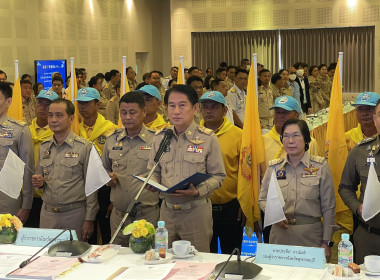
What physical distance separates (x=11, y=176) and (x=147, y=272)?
1430 mm

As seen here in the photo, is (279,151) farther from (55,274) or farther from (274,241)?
(55,274)

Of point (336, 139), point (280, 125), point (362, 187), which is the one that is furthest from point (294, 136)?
point (336, 139)

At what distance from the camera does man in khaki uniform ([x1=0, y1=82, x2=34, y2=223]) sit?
4590 mm

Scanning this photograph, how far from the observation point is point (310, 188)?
12.6 feet

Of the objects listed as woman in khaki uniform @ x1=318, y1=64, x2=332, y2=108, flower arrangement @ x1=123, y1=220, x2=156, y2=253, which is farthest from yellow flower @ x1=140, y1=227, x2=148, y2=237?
woman in khaki uniform @ x1=318, y1=64, x2=332, y2=108

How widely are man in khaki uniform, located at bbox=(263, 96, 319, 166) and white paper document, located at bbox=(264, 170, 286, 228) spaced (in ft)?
2.75

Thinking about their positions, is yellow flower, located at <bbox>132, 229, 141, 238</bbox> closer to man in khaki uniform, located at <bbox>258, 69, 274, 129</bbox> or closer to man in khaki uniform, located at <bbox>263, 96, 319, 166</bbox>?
man in khaki uniform, located at <bbox>263, 96, 319, 166</bbox>

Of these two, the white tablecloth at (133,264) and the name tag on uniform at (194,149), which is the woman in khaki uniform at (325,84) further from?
→ the white tablecloth at (133,264)

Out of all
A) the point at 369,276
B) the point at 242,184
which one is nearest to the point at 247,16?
the point at 242,184

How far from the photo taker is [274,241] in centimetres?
394

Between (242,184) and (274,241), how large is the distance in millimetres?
777

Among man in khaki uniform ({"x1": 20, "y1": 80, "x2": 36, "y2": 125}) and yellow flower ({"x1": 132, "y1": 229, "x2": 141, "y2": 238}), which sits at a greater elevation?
man in khaki uniform ({"x1": 20, "y1": 80, "x2": 36, "y2": 125})

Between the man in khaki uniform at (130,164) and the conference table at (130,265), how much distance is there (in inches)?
33.6

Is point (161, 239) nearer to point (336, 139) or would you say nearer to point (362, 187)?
point (362, 187)
